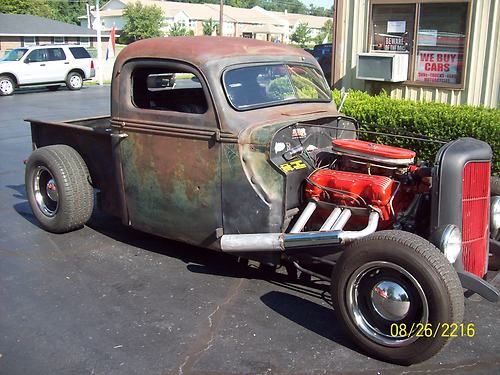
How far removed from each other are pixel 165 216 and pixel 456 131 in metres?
3.66

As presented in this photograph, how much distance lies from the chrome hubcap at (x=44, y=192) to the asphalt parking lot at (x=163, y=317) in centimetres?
27

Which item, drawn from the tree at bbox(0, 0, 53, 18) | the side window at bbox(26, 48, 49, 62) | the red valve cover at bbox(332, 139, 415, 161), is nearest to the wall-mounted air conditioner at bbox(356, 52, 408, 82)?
the red valve cover at bbox(332, 139, 415, 161)

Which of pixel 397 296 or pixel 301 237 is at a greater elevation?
pixel 301 237

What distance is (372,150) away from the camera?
3908mm

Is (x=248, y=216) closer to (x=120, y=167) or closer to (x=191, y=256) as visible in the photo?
(x=191, y=256)

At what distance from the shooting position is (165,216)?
4477mm

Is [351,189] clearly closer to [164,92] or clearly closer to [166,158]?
[166,158]

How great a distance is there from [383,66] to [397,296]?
593 centimetres

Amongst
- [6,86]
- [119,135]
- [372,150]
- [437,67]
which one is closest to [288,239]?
[372,150]

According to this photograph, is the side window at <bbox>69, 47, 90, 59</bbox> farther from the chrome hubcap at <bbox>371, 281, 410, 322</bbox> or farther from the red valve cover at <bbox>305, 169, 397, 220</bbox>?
the chrome hubcap at <bbox>371, 281, 410, 322</bbox>

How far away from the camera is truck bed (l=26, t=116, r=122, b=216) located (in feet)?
16.2

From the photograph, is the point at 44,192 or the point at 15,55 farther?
the point at 15,55

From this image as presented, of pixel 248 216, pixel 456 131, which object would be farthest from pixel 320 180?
pixel 456 131

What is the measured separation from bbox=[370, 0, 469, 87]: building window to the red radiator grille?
5.00 m
